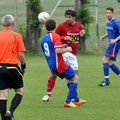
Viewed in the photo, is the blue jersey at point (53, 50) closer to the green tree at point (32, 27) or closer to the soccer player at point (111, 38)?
the soccer player at point (111, 38)

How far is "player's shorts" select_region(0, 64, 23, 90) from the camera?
816cm

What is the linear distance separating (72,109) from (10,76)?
198 cm

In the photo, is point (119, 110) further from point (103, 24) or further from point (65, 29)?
point (103, 24)

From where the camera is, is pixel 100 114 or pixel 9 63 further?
pixel 100 114

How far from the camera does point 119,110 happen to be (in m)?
9.46

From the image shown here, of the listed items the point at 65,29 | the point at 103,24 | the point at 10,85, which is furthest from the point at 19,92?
the point at 103,24

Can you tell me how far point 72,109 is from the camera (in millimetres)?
9742

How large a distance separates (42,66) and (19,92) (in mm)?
11230

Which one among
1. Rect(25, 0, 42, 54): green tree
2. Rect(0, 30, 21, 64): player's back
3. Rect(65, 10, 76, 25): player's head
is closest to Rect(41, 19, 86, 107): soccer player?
Rect(65, 10, 76, 25): player's head

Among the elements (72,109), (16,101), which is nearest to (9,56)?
(16,101)

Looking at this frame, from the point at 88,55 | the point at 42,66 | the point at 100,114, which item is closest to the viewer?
the point at 100,114

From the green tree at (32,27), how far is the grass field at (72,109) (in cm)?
1040

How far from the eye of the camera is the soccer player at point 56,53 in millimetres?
9516

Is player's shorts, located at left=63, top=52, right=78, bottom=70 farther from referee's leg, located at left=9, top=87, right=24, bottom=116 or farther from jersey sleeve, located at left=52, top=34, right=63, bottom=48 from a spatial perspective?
referee's leg, located at left=9, top=87, right=24, bottom=116
